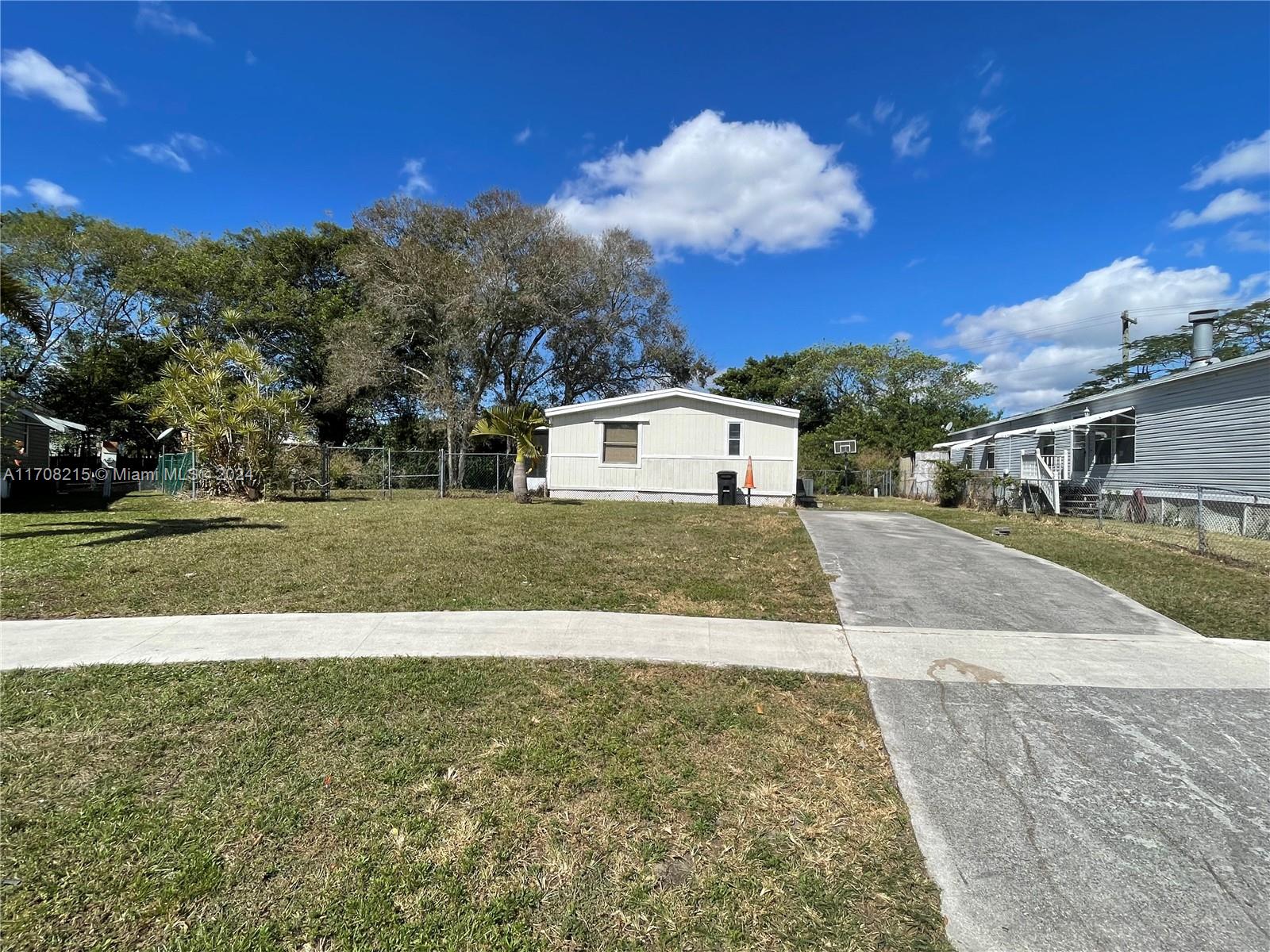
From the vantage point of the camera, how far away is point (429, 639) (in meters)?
4.69

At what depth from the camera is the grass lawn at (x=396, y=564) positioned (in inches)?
225

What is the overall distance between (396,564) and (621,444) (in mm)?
10566

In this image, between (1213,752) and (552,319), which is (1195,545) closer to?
(1213,752)

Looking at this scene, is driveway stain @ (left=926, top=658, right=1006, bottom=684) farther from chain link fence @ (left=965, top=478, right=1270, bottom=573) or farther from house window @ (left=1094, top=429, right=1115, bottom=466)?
house window @ (left=1094, top=429, right=1115, bottom=466)

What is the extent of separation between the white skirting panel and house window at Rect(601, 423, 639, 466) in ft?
2.97

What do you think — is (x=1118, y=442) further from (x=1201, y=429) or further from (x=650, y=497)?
(x=650, y=497)

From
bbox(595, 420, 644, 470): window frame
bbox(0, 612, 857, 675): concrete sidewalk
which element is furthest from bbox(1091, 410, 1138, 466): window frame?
bbox(0, 612, 857, 675): concrete sidewalk

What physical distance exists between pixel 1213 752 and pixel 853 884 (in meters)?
2.56

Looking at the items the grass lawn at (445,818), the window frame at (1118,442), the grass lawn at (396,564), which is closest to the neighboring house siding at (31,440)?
the grass lawn at (396,564)

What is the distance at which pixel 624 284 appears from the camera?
25.9 meters

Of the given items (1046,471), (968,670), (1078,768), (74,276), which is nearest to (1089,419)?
(1046,471)

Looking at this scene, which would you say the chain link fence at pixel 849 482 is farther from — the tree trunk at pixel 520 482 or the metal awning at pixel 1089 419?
the tree trunk at pixel 520 482

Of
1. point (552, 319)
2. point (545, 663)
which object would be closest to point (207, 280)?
point (552, 319)

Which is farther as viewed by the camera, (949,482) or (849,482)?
(849,482)
